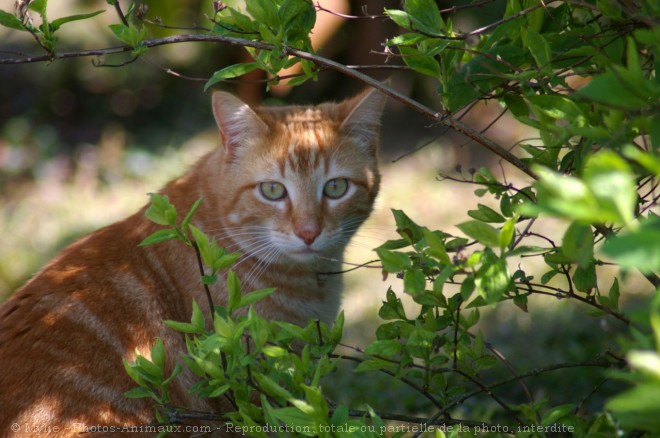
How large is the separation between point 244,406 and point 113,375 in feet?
2.36

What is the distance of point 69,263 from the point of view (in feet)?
8.82

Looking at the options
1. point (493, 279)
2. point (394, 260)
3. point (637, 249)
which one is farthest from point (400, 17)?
point (637, 249)

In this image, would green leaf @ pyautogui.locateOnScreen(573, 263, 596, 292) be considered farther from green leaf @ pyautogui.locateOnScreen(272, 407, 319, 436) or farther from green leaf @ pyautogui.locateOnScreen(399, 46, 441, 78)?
green leaf @ pyautogui.locateOnScreen(272, 407, 319, 436)

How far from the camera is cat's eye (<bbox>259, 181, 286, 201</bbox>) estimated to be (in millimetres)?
2883

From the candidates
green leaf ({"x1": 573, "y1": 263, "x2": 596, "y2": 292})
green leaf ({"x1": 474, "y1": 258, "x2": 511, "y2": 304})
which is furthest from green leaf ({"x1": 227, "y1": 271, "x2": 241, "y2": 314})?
green leaf ({"x1": 573, "y1": 263, "x2": 596, "y2": 292})

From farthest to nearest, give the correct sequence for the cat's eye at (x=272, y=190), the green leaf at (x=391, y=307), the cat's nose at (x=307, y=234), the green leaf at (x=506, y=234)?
the cat's eye at (x=272, y=190), the cat's nose at (x=307, y=234), the green leaf at (x=391, y=307), the green leaf at (x=506, y=234)

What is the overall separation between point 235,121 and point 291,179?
297 mm

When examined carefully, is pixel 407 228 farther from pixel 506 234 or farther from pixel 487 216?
pixel 506 234

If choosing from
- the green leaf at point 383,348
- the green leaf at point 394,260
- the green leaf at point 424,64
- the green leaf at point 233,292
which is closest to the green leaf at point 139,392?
the green leaf at point 233,292

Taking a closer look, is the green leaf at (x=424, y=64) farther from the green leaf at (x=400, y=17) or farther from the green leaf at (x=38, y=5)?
the green leaf at (x=38, y=5)

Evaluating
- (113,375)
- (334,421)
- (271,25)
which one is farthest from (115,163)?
(334,421)

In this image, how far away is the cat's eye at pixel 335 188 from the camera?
2.92 m

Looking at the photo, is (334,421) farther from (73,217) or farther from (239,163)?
(73,217)

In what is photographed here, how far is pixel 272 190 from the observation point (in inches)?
114
